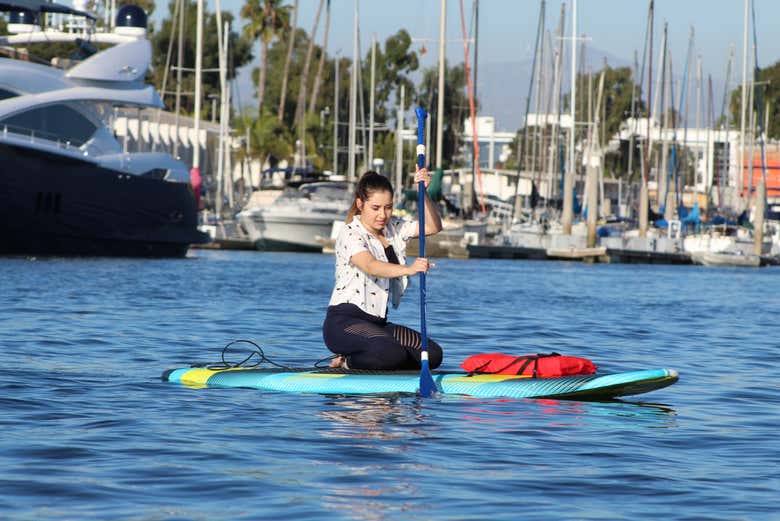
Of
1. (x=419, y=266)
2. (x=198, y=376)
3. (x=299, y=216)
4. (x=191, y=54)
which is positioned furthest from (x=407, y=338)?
(x=191, y=54)

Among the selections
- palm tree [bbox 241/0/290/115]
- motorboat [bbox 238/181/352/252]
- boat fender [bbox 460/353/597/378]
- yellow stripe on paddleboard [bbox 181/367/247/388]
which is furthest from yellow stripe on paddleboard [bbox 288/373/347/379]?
palm tree [bbox 241/0/290/115]

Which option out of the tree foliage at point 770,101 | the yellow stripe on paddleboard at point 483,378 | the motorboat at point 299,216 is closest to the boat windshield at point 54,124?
the motorboat at point 299,216

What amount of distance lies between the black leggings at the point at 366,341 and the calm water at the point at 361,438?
0.38 metres

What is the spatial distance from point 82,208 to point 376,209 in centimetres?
2574

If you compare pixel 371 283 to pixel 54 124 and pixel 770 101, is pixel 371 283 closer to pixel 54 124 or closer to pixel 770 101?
pixel 54 124

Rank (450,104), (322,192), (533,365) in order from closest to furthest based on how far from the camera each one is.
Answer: (533,365) < (322,192) < (450,104)

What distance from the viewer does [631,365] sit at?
Answer: 12.9m

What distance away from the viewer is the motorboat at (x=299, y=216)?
47.0m

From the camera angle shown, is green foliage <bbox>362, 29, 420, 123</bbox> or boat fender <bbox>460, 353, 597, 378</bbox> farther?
green foliage <bbox>362, 29, 420, 123</bbox>

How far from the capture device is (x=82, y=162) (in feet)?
109

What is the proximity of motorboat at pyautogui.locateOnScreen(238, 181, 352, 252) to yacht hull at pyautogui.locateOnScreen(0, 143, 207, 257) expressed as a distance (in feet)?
31.4

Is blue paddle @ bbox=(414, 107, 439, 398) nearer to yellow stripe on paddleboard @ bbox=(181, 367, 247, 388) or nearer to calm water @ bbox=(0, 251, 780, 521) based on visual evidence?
calm water @ bbox=(0, 251, 780, 521)

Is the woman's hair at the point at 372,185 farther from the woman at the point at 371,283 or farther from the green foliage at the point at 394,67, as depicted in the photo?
the green foliage at the point at 394,67

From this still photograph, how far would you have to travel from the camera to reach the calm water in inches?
243
